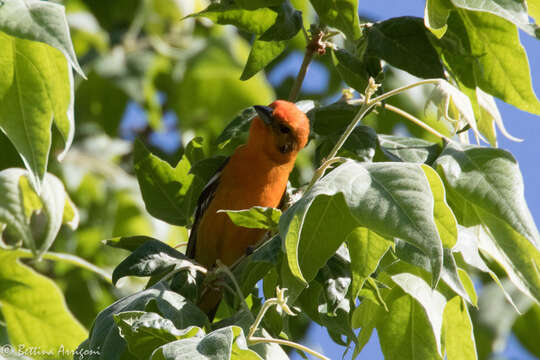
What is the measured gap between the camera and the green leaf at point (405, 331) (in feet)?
7.77

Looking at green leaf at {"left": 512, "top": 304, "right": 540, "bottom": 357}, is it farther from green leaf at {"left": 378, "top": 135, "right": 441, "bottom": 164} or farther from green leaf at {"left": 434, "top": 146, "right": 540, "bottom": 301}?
green leaf at {"left": 434, "top": 146, "right": 540, "bottom": 301}

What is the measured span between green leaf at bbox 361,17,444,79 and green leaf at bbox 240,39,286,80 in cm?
32

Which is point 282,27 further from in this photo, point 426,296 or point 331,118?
point 426,296

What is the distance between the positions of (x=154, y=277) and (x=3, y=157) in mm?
2098

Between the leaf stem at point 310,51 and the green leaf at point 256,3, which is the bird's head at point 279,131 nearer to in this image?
the leaf stem at point 310,51

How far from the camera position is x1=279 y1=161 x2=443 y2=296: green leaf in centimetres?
183

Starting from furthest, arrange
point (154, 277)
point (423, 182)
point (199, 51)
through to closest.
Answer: point (199, 51)
point (154, 277)
point (423, 182)

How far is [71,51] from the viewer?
1.91 meters

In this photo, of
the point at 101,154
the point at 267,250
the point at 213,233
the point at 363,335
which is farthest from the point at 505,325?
the point at 101,154

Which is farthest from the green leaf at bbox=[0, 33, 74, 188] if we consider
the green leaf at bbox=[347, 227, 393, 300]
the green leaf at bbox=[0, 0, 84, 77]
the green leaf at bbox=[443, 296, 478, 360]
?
the green leaf at bbox=[443, 296, 478, 360]

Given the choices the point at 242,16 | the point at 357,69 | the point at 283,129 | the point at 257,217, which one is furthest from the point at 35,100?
the point at 283,129

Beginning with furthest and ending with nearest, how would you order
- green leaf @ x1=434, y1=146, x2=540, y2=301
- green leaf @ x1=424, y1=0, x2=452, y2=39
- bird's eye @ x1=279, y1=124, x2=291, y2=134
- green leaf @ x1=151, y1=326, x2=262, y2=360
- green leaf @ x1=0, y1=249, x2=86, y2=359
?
1. bird's eye @ x1=279, y1=124, x2=291, y2=134
2. green leaf @ x1=0, y1=249, x2=86, y2=359
3. green leaf @ x1=424, y1=0, x2=452, y2=39
4. green leaf @ x1=434, y1=146, x2=540, y2=301
5. green leaf @ x1=151, y1=326, x2=262, y2=360

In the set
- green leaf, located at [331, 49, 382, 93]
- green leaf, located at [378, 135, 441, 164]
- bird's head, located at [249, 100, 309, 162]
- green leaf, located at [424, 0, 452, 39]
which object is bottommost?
bird's head, located at [249, 100, 309, 162]

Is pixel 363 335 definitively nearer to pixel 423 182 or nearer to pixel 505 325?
pixel 423 182
